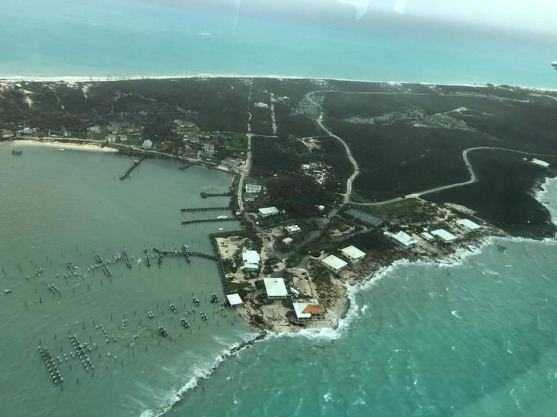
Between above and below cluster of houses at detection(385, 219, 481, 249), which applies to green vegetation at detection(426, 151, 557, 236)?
above

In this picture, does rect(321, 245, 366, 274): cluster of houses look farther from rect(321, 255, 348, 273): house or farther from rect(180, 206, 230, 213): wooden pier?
rect(180, 206, 230, 213): wooden pier

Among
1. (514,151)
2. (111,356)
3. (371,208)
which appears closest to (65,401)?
(111,356)

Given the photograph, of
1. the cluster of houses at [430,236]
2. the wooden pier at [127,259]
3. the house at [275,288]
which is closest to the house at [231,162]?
the wooden pier at [127,259]

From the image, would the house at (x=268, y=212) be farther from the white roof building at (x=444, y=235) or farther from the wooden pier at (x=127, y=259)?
the white roof building at (x=444, y=235)

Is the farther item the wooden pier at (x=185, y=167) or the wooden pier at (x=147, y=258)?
the wooden pier at (x=185, y=167)

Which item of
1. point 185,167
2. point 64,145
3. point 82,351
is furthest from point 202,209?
point 64,145

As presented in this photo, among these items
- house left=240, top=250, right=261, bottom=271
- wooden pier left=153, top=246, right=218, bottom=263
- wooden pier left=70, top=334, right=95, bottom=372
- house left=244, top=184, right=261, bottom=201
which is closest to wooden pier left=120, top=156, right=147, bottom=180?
house left=244, top=184, right=261, bottom=201

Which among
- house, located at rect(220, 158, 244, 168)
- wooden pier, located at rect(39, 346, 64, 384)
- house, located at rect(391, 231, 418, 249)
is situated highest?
house, located at rect(220, 158, 244, 168)
